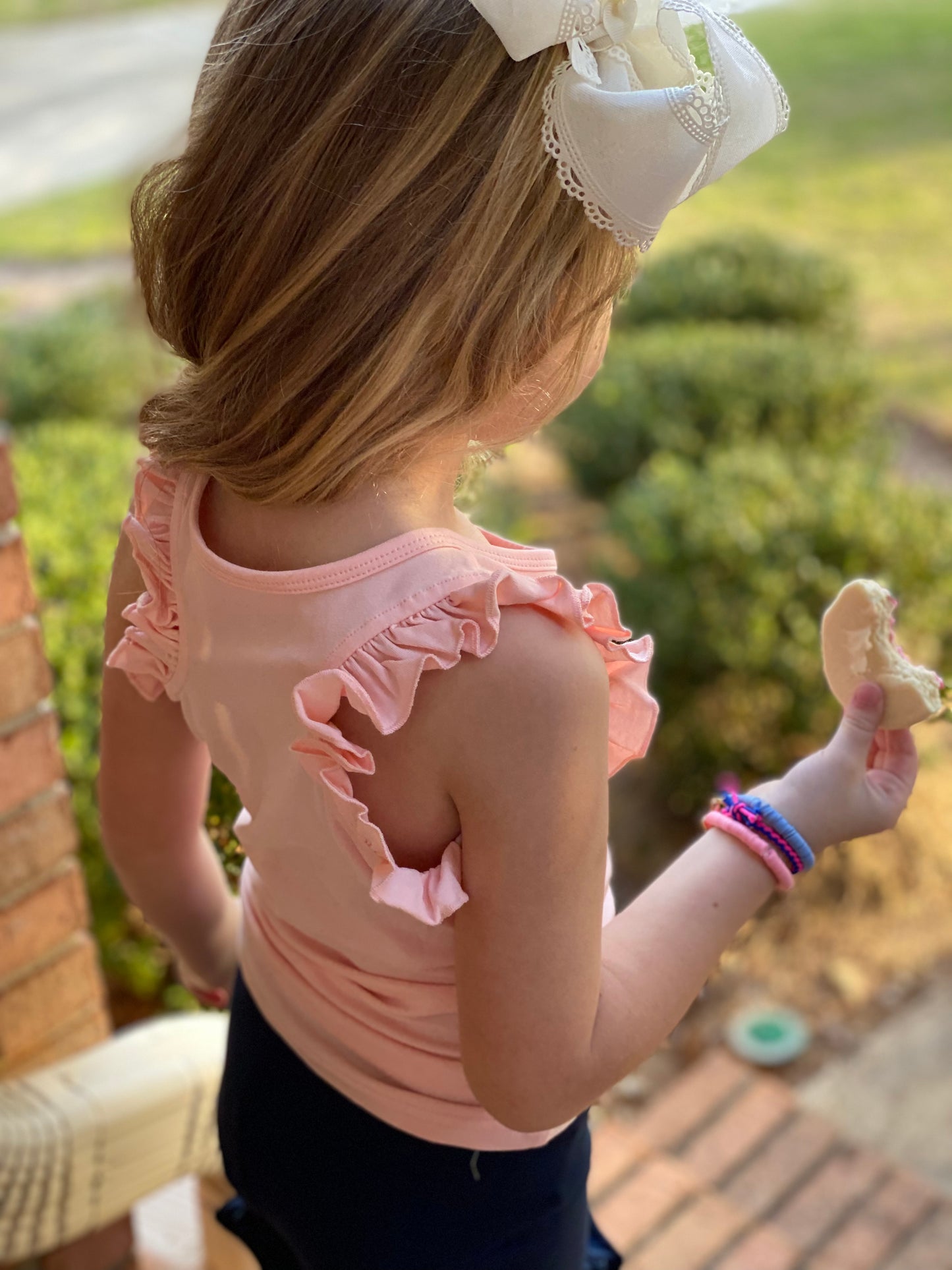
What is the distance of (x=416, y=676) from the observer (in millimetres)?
869

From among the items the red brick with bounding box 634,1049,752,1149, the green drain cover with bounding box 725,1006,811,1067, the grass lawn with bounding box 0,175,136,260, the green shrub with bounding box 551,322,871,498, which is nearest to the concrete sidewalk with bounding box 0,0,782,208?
the grass lawn with bounding box 0,175,136,260

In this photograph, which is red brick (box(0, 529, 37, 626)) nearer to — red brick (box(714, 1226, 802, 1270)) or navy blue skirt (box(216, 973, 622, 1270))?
navy blue skirt (box(216, 973, 622, 1270))

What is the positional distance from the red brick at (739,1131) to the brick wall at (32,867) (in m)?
1.21

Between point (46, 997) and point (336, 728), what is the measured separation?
110cm

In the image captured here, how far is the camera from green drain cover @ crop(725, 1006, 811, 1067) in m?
3.11

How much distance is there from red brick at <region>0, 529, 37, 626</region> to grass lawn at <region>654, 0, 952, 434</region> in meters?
5.01

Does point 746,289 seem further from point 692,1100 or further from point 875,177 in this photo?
point 875,177

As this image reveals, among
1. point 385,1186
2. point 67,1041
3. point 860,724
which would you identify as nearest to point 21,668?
point 67,1041

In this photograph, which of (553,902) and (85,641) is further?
(85,641)

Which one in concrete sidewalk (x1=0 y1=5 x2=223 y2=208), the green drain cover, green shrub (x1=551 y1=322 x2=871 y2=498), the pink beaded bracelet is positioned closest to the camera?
the pink beaded bracelet

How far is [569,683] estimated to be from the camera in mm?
871

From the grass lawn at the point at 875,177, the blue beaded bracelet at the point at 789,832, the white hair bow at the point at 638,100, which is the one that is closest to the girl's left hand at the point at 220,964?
the blue beaded bracelet at the point at 789,832

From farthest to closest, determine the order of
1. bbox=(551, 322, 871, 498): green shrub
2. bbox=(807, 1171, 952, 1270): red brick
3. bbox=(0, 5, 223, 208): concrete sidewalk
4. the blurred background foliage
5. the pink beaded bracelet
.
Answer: bbox=(0, 5, 223, 208): concrete sidewalk < bbox=(551, 322, 871, 498): green shrub < the blurred background foliage < bbox=(807, 1171, 952, 1270): red brick < the pink beaded bracelet

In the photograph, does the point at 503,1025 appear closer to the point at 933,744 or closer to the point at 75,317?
the point at 933,744
